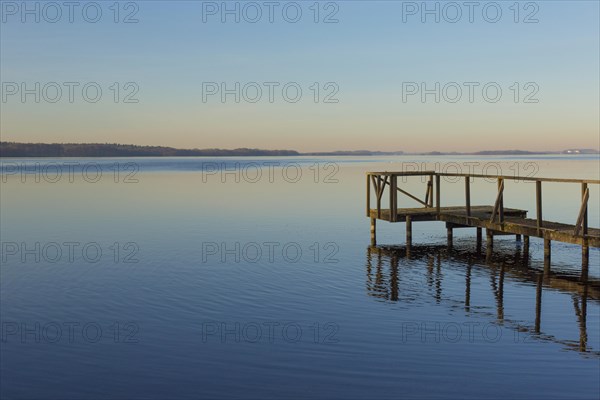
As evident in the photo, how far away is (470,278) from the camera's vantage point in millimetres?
21109

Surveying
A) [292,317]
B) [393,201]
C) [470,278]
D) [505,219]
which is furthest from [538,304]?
[393,201]

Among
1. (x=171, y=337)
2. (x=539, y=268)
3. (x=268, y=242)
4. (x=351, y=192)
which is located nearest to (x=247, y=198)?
(x=351, y=192)

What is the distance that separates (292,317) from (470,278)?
7.46 m

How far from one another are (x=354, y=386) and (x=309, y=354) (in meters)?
1.98

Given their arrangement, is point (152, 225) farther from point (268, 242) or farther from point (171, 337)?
point (171, 337)

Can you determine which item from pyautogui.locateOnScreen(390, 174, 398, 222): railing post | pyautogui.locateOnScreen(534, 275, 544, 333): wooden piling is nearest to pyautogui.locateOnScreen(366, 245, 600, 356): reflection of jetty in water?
pyautogui.locateOnScreen(534, 275, 544, 333): wooden piling

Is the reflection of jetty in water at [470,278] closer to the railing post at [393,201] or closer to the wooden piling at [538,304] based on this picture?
the wooden piling at [538,304]

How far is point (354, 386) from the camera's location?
11.4 metres

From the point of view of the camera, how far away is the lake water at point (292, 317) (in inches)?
463

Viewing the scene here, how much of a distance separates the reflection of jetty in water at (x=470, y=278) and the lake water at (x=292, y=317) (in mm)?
77

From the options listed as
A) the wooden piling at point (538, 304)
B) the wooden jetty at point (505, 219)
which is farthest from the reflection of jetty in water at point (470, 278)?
the wooden jetty at point (505, 219)

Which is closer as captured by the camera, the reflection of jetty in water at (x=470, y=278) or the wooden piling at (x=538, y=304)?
the wooden piling at (x=538, y=304)

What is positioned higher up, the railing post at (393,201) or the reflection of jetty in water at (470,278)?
the railing post at (393,201)

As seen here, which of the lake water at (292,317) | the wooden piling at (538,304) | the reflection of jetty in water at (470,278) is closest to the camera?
the lake water at (292,317)
